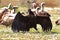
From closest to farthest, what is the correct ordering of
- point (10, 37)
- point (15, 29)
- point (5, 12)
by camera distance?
point (10, 37) → point (15, 29) → point (5, 12)

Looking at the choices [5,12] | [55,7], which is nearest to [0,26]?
[5,12]

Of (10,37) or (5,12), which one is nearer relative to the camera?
(10,37)

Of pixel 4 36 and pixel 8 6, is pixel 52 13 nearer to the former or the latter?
pixel 8 6

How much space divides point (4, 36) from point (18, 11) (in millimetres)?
727

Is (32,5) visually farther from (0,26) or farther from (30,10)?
(0,26)

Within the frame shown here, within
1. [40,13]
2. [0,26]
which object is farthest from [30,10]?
[0,26]

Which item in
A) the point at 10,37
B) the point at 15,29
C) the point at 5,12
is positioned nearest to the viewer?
the point at 10,37

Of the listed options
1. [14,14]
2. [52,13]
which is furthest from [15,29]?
[52,13]

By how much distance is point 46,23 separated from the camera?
580cm

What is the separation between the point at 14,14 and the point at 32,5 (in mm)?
423

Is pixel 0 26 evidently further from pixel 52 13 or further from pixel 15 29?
pixel 52 13

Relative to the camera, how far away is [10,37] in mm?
5367

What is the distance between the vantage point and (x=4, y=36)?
212 inches

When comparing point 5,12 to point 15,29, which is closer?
point 15,29
